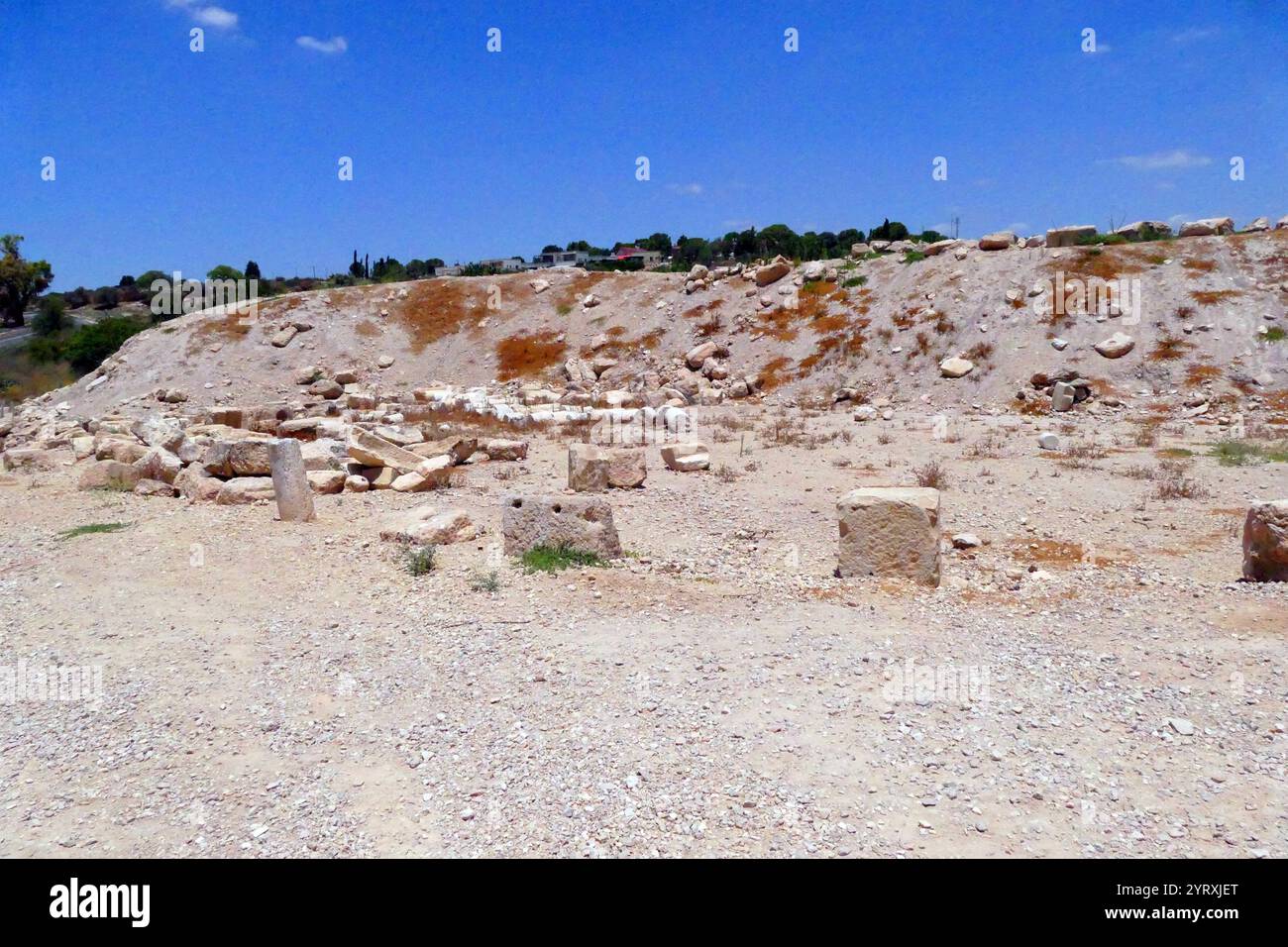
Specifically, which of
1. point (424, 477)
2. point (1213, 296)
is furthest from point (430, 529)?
point (1213, 296)

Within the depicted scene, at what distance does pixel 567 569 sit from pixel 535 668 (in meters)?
2.08

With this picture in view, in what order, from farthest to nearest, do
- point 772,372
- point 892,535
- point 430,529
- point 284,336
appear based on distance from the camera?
point 284,336 < point 772,372 < point 430,529 < point 892,535

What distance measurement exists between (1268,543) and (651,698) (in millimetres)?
5199

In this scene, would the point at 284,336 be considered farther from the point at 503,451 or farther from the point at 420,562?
the point at 420,562

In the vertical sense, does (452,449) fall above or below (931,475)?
above

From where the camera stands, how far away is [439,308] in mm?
37125

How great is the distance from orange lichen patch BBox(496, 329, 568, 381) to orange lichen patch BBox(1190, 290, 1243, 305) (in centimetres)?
2010

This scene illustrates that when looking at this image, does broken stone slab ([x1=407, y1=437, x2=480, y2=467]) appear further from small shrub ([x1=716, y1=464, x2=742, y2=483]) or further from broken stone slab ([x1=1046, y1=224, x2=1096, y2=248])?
broken stone slab ([x1=1046, y1=224, x2=1096, y2=248])

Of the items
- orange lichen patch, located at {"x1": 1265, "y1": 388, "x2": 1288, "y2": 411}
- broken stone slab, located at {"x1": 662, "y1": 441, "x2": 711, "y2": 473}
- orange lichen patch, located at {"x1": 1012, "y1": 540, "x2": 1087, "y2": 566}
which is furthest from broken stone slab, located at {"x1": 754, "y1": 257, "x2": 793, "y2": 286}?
orange lichen patch, located at {"x1": 1012, "y1": 540, "x2": 1087, "y2": 566}

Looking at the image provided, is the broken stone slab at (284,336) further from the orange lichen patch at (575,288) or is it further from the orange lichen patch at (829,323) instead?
the orange lichen patch at (829,323)

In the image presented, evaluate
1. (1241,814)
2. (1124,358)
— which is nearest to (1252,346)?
(1124,358)

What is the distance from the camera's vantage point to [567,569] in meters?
7.69

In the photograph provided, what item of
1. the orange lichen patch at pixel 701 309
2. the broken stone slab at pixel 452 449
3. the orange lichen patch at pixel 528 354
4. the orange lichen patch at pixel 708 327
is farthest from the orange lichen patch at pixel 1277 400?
the orange lichen patch at pixel 528 354

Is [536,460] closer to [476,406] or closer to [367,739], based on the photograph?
[476,406]
